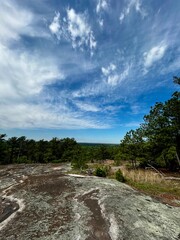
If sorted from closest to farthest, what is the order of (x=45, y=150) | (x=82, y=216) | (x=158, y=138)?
(x=82, y=216), (x=158, y=138), (x=45, y=150)

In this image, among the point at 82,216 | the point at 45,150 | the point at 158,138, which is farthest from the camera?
the point at 45,150

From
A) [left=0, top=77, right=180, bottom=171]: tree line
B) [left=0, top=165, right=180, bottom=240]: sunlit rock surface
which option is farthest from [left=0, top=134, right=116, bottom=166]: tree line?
[left=0, top=165, right=180, bottom=240]: sunlit rock surface

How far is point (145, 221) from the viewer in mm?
4742

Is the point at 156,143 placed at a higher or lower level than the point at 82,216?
higher

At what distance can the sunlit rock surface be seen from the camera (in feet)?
13.4

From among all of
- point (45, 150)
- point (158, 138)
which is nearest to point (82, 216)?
point (158, 138)

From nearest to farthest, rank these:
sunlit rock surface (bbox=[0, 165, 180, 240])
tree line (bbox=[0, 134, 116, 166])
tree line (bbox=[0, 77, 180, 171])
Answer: sunlit rock surface (bbox=[0, 165, 180, 240]), tree line (bbox=[0, 77, 180, 171]), tree line (bbox=[0, 134, 116, 166])

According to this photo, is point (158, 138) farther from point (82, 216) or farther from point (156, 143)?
point (82, 216)

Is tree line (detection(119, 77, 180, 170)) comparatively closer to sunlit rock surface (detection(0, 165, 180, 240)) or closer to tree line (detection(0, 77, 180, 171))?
tree line (detection(0, 77, 180, 171))

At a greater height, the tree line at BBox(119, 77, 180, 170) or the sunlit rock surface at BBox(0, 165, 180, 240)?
the tree line at BBox(119, 77, 180, 170)

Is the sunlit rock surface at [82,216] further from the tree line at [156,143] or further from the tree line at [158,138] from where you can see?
the tree line at [158,138]

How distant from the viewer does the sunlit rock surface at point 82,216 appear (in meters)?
4.09

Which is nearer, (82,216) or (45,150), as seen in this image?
(82,216)

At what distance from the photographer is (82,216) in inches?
199
